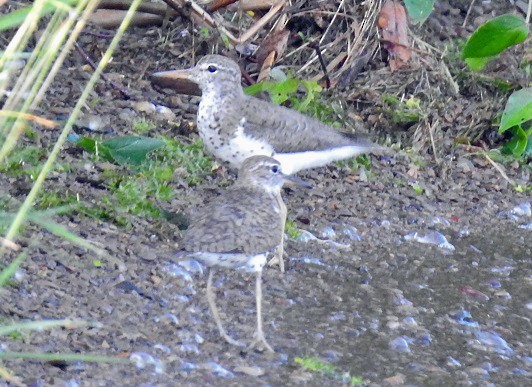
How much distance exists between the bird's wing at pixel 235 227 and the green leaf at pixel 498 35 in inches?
110

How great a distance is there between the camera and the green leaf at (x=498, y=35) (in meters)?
7.53

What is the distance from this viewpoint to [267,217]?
17.5 ft

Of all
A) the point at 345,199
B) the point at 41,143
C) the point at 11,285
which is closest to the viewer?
the point at 11,285

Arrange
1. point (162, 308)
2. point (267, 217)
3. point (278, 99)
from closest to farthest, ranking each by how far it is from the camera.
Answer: point (162, 308), point (267, 217), point (278, 99)

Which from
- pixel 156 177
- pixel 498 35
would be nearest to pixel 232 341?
pixel 156 177

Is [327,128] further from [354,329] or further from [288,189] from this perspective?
[354,329]

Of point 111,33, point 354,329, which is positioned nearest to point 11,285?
point 354,329

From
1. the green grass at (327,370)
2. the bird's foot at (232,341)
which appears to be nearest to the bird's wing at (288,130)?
the bird's foot at (232,341)

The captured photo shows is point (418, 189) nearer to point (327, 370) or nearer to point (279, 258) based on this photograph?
point (279, 258)

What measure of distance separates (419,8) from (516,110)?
1.02m

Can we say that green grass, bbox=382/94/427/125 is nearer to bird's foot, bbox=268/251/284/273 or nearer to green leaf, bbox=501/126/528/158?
green leaf, bbox=501/126/528/158

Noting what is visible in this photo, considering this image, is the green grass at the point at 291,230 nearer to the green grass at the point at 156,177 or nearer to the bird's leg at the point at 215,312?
the green grass at the point at 156,177

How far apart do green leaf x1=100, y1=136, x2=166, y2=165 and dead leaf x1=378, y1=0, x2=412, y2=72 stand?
2.53 metres

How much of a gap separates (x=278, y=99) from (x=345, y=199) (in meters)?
0.96
